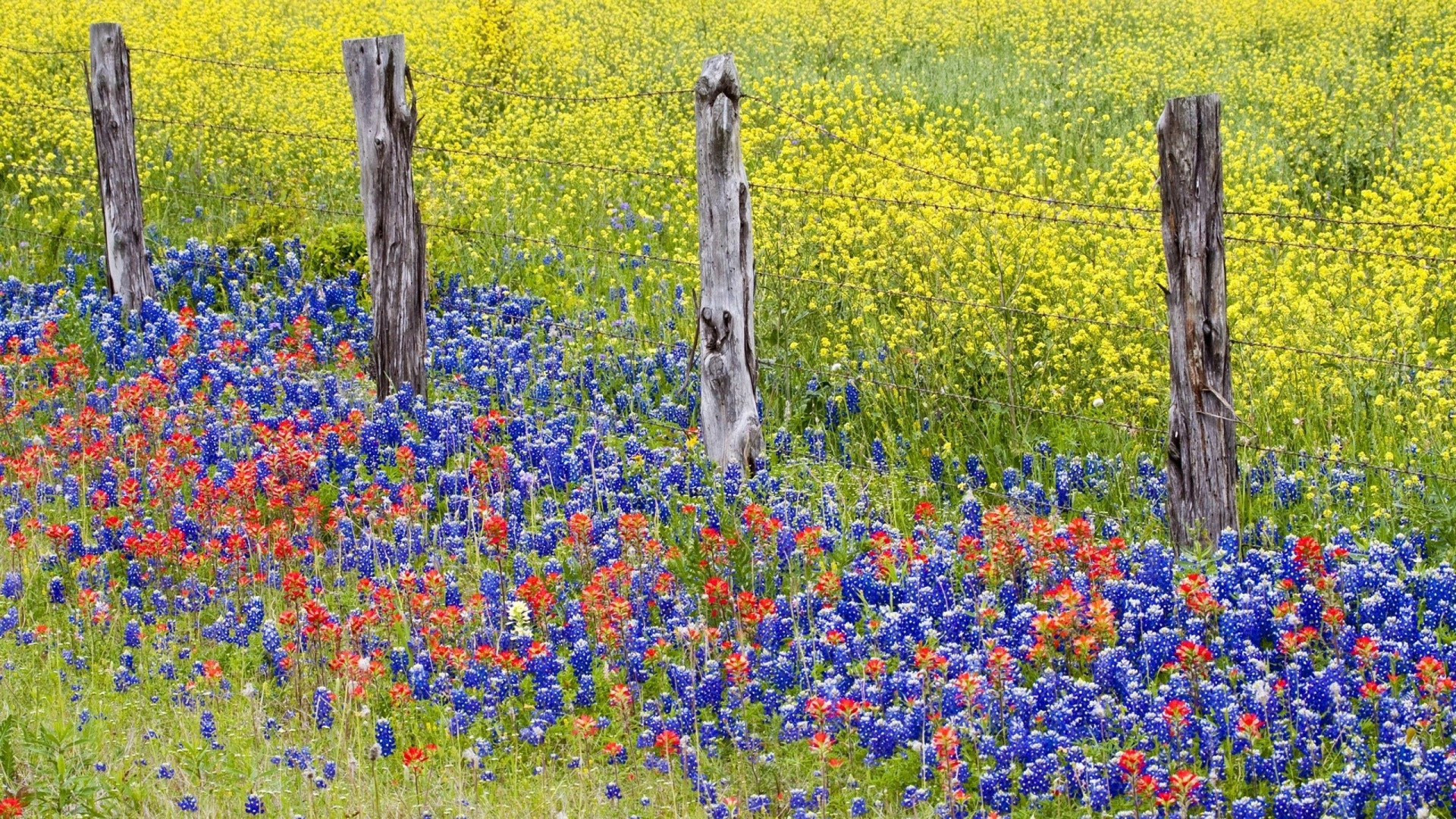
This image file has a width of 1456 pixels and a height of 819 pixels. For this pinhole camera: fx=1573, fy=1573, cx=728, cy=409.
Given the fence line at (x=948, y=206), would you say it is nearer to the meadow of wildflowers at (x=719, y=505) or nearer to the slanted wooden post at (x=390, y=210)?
Result: the meadow of wildflowers at (x=719, y=505)

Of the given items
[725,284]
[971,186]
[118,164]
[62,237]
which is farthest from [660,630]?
[62,237]

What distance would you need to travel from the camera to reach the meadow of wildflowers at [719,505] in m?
4.41

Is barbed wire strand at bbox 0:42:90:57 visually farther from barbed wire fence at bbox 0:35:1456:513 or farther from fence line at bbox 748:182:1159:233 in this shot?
fence line at bbox 748:182:1159:233

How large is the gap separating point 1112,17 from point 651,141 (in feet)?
25.5

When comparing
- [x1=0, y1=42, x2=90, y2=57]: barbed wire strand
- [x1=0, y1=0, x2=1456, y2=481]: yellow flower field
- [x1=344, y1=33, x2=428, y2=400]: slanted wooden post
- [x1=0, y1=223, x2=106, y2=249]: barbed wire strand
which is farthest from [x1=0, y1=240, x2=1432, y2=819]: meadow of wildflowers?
[x1=0, y1=42, x2=90, y2=57]: barbed wire strand

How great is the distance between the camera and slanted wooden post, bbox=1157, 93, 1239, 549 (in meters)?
5.45

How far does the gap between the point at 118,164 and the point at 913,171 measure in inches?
189

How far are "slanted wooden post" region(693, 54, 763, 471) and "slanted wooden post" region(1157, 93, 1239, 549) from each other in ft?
6.45

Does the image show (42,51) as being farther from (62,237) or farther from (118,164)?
(118,164)

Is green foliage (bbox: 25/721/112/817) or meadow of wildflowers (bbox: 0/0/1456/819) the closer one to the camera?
green foliage (bbox: 25/721/112/817)

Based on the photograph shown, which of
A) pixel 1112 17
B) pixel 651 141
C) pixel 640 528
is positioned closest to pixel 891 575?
pixel 640 528

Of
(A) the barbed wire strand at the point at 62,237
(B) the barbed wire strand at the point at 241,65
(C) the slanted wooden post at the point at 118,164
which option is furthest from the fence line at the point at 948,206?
(A) the barbed wire strand at the point at 62,237

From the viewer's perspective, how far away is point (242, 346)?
852 cm

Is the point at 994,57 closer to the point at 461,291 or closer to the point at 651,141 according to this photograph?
the point at 651,141
